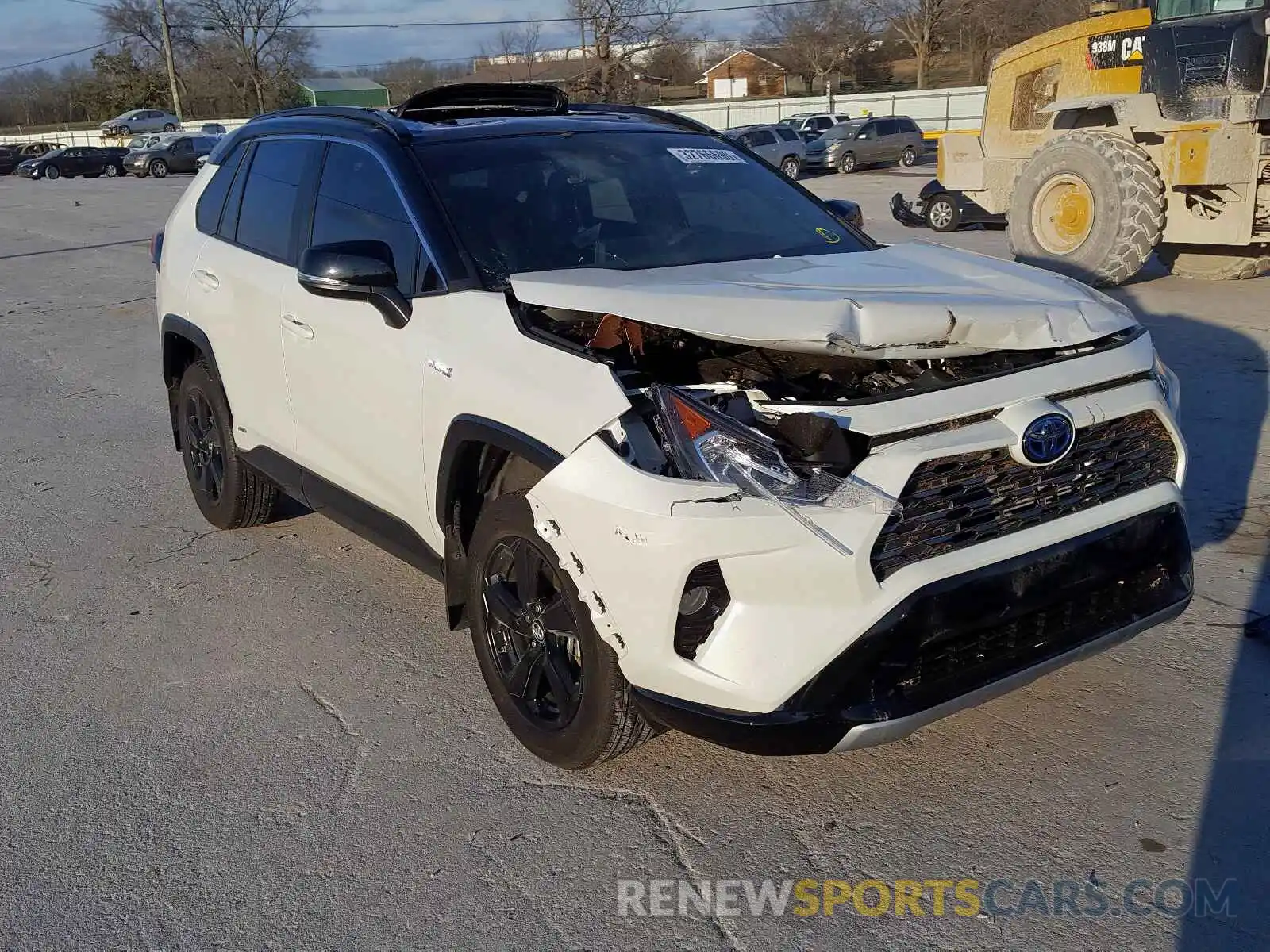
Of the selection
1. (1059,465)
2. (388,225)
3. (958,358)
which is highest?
(388,225)

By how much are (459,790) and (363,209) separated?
208cm

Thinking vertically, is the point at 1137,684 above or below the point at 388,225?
below

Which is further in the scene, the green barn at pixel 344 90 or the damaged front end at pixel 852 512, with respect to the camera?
the green barn at pixel 344 90

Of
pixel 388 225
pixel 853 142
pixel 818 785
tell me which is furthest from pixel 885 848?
pixel 853 142

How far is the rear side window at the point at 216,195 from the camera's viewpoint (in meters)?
5.25

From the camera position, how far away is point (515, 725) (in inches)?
138

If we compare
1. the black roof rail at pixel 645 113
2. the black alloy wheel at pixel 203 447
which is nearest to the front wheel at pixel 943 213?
the black roof rail at pixel 645 113

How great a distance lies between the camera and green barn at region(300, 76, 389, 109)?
6712 cm

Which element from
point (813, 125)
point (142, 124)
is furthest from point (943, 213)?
point (142, 124)

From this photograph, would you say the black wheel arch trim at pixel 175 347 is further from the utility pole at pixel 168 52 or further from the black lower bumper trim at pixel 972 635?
the utility pole at pixel 168 52

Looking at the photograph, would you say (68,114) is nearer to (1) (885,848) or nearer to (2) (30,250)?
(2) (30,250)

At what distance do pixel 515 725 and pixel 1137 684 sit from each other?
201 cm

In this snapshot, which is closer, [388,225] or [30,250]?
[388,225]

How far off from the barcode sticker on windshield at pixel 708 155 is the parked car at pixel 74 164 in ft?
153
